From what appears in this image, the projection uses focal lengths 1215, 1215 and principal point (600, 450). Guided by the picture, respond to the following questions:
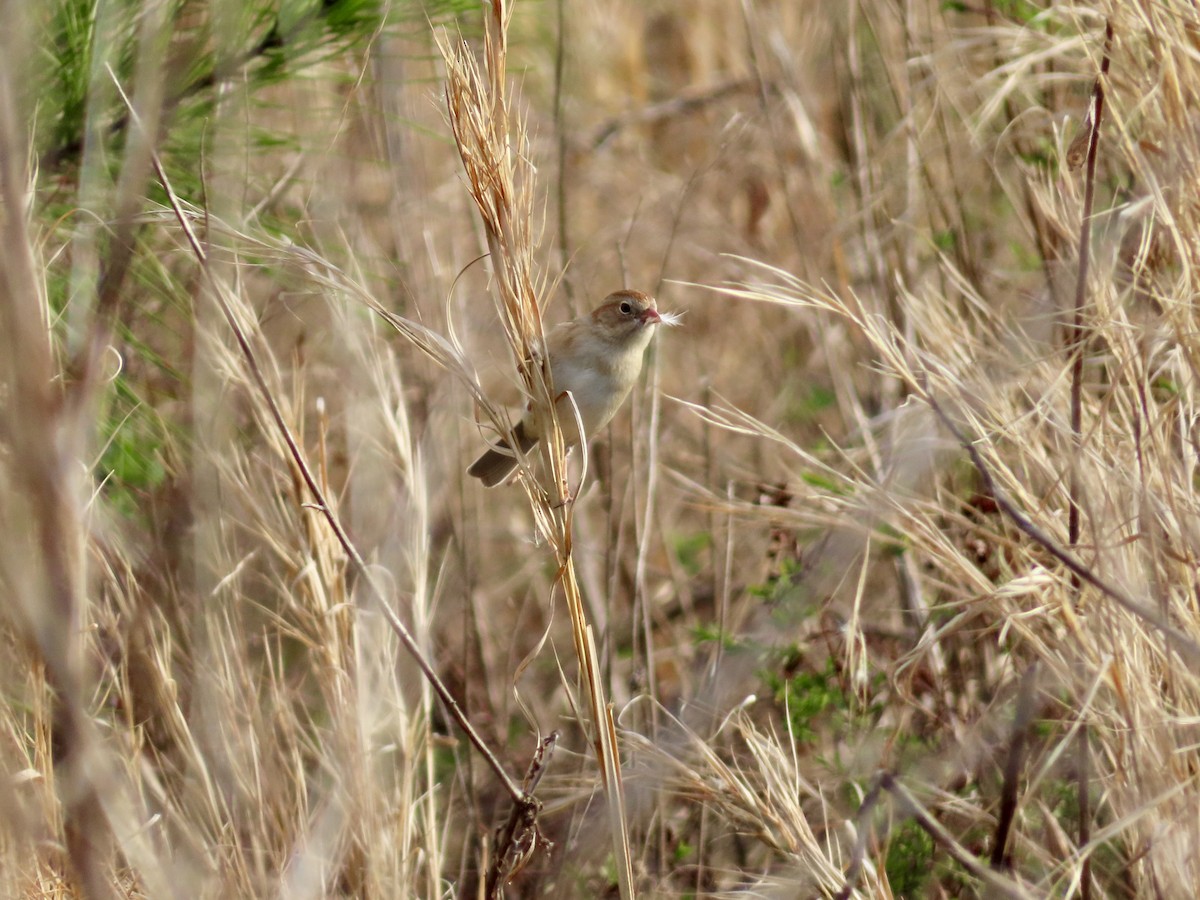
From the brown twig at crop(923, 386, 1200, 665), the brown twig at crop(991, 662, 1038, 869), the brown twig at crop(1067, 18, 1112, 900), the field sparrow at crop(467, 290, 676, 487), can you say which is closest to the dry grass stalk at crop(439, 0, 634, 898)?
the brown twig at crop(923, 386, 1200, 665)

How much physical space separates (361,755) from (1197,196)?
161cm

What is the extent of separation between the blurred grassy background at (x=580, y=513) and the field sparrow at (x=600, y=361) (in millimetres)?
106

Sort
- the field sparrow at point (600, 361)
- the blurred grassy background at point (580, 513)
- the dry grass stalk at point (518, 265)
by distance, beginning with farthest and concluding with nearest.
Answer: the field sparrow at point (600, 361), the blurred grassy background at point (580, 513), the dry grass stalk at point (518, 265)

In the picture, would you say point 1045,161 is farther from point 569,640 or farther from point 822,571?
point 569,640

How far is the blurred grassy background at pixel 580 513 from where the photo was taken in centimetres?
168

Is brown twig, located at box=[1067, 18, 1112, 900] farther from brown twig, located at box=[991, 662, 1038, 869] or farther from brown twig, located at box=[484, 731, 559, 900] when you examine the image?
brown twig, located at box=[484, 731, 559, 900]

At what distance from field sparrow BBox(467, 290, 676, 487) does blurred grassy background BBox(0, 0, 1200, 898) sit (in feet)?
0.35

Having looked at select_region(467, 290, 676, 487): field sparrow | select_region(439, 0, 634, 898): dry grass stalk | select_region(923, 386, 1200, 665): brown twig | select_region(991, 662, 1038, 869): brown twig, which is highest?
select_region(439, 0, 634, 898): dry grass stalk

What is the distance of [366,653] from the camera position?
7.52 ft

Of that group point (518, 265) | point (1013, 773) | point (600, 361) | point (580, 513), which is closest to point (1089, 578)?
point (1013, 773)

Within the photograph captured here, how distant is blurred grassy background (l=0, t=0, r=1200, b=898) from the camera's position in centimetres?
168

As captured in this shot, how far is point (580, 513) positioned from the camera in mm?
4156

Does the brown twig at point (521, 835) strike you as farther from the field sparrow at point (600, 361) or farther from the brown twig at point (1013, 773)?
the field sparrow at point (600, 361)

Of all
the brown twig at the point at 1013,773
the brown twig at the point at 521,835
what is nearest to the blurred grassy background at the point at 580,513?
the brown twig at the point at 1013,773
